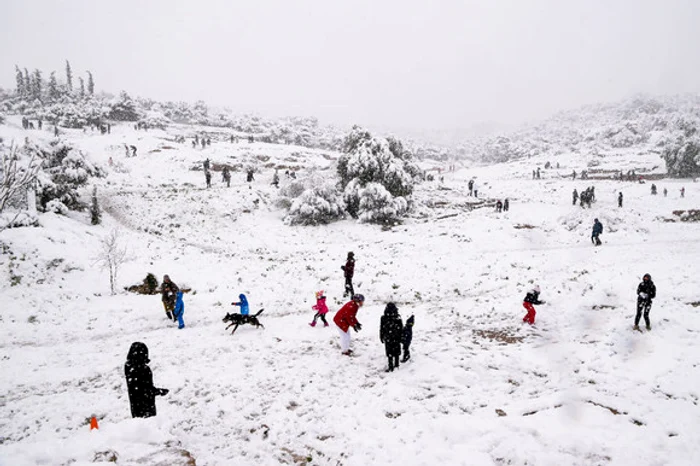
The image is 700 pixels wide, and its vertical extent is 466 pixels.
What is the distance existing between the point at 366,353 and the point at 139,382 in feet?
21.1

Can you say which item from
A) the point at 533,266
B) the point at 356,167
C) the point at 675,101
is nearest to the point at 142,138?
the point at 356,167

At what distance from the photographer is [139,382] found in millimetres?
6473

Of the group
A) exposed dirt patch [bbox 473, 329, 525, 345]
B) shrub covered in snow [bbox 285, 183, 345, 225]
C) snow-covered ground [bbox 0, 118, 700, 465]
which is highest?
shrub covered in snow [bbox 285, 183, 345, 225]

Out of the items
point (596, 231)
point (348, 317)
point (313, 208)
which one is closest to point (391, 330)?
point (348, 317)

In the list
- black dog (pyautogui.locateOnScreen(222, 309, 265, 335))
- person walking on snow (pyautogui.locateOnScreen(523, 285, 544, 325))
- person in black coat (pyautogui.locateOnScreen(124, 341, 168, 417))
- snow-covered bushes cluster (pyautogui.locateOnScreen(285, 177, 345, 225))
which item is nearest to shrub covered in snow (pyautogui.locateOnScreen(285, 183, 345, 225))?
snow-covered bushes cluster (pyautogui.locateOnScreen(285, 177, 345, 225))

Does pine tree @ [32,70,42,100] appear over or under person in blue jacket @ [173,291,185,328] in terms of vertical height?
over

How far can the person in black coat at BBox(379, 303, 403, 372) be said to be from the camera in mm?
9664

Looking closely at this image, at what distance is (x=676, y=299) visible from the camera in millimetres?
14039

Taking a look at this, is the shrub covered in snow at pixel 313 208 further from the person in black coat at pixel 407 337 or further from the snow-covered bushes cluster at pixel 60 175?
the person in black coat at pixel 407 337

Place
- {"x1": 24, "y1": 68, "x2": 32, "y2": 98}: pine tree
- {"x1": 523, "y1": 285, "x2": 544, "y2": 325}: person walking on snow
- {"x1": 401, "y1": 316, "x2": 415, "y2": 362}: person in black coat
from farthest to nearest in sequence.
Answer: {"x1": 24, "y1": 68, "x2": 32, "y2": 98}: pine tree < {"x1": 523, "y1": 285, "x2": 544, "y2": 325}: person walking on snow < {"x1": 401, "y1": 316, "x2": 415, "y2": 362}: person in black coat

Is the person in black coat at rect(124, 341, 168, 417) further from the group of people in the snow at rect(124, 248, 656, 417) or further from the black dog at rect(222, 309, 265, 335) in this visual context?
the black dog at rect(222, 309, 265, 335)

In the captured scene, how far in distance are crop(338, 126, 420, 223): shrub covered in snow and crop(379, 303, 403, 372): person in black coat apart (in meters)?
24.0

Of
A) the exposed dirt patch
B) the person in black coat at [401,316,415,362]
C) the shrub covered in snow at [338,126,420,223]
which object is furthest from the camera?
the shrub covered in snow at [338,126,420,223]

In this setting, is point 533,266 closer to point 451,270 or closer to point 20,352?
point 451,270
